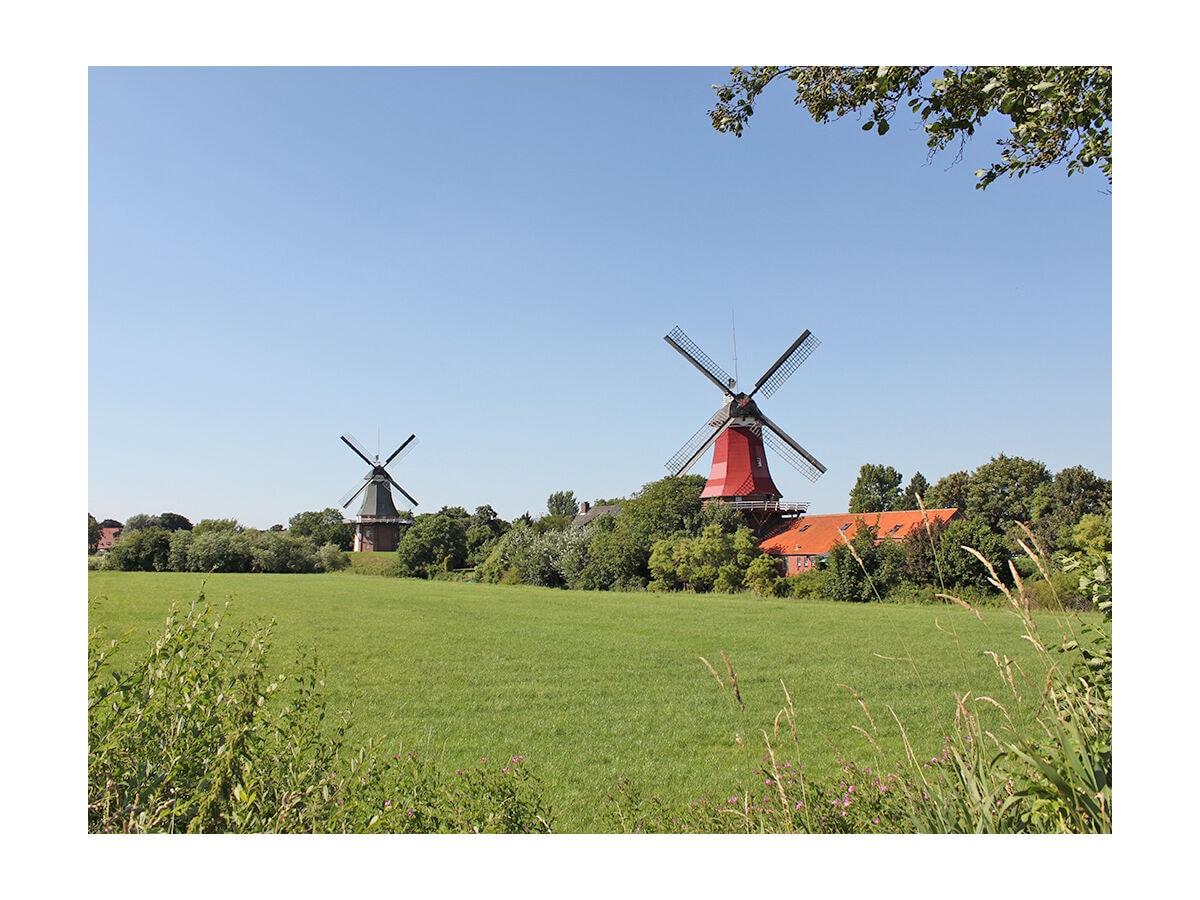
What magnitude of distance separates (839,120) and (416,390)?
5.04 metres

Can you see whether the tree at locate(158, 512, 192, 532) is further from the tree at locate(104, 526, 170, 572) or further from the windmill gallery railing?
the windmill gallery railing

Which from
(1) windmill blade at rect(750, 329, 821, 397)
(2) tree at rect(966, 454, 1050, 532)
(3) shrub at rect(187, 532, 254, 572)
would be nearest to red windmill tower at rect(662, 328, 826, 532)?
(1) windmill blade at rect(750, 329, 821, 397)

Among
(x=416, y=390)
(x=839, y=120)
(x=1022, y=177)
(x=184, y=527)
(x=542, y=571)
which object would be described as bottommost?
(x=542, y=571)

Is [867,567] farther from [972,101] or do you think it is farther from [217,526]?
[217,526]

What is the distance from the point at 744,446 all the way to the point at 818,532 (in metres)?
4.88

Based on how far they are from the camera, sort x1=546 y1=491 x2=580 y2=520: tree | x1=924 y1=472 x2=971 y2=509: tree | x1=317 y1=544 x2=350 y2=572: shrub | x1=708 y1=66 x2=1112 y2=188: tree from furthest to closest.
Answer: x1=546 y1=491 x2=580 y2=520: tree
x1=924 y1=472 x2=971 y2=509: tree
x1=317 y1=544 x2=350 y2=572: shrub
x1=708 y1=66 x2=1112 y2=188: tree

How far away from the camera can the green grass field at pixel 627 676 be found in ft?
19.2

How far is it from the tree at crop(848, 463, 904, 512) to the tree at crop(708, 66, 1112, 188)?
37.2 metres

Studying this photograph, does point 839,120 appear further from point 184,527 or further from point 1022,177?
point 184,527

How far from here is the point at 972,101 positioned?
151 inches

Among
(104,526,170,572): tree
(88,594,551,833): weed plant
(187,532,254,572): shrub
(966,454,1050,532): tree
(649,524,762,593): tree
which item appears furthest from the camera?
(966,454,1050,532): tree

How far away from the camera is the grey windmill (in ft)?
132
